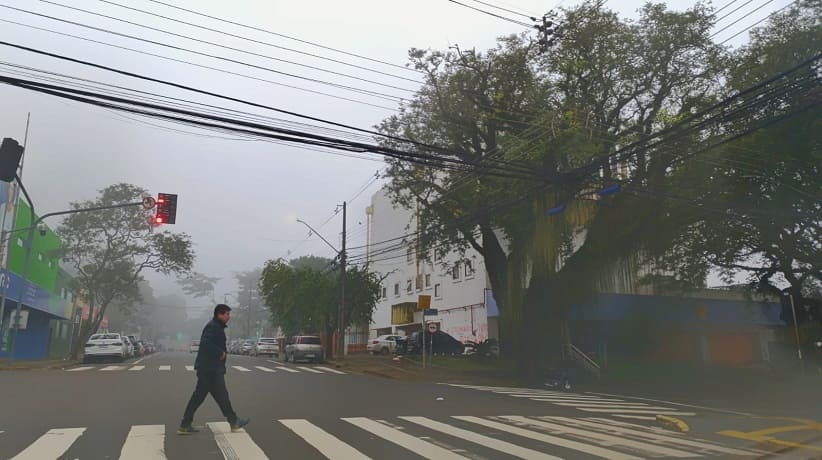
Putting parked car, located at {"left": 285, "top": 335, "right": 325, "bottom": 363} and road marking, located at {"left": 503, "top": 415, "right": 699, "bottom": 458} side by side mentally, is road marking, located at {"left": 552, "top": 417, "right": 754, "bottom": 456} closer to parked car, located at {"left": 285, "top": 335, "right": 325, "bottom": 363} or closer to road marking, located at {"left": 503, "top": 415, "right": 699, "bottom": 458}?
road marking, located at {"left": 503, "top": 415, "right": 699, "bottom": 458}

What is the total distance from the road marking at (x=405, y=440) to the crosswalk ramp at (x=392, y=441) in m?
0.01

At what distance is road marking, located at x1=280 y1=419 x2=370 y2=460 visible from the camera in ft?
22.8

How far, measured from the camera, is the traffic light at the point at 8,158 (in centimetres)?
1221

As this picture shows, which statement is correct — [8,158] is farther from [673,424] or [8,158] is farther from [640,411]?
[640,411]

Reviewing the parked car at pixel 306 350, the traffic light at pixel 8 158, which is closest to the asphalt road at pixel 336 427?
the traffic light at pixel 8 158

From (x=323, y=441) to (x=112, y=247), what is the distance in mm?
32145

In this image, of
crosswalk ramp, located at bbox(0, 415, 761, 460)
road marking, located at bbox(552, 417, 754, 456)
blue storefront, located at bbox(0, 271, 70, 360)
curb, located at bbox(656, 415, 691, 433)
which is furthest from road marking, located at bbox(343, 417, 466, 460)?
blue storefront, located at bbox(0, 271, 70, 360)

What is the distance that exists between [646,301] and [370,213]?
32413 millimetres

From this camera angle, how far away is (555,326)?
74.5ft

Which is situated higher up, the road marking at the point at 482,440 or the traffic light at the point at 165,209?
the traffic light at the point at 165,209

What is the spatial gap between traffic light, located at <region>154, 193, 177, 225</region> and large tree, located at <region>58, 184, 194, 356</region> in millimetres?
19914

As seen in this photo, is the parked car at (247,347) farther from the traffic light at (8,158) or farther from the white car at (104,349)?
the traffic light at (8,158)

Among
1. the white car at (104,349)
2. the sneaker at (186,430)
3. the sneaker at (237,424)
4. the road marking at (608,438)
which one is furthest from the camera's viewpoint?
the white car at (104,349)

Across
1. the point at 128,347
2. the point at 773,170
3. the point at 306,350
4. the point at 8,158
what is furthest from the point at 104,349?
the point at 773,170
